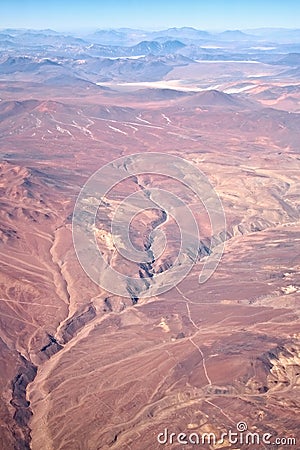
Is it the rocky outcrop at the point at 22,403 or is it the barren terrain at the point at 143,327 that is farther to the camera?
the barren terrain at the point at 143,327

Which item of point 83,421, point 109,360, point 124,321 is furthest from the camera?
point 124,321

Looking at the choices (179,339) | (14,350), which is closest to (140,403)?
(179,339)

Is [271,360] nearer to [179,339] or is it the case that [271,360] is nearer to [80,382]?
[179,339]

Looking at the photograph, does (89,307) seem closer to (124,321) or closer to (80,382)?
(124,321)

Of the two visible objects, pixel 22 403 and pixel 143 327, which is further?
pixel 143 327

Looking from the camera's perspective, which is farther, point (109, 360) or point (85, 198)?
point (85, 198)

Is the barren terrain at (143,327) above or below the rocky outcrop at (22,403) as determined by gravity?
above

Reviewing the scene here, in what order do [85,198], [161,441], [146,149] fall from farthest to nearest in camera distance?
1. [146,149]
2. [85,198]
3. [161,441]

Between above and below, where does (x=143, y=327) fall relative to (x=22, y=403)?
above

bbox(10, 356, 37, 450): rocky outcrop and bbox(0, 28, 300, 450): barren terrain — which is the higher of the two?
bbox(0, 28, 300, 450): barren terrain

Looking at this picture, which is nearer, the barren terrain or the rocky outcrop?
the rocky outcrop
